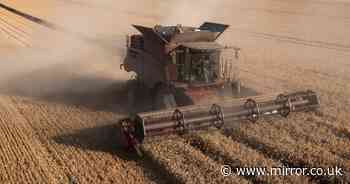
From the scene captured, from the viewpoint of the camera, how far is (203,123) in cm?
1032

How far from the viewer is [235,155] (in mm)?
9305

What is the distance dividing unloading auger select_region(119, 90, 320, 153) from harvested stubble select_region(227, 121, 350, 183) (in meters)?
0.37

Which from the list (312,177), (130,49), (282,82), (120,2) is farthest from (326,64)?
(120,2)

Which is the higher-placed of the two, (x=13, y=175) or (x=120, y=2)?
(x=120, y=2)

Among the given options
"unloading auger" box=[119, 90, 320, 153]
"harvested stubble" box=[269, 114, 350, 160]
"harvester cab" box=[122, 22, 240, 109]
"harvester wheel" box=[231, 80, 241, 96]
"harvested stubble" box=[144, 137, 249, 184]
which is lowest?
"harvested stubble" box=[144, 137, 249, 184]

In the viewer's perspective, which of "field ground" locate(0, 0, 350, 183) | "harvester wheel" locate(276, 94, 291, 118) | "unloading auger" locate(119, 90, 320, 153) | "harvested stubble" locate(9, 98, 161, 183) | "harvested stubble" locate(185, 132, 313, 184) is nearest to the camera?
"harvested stubble" locate(185, 132, 313, 184)

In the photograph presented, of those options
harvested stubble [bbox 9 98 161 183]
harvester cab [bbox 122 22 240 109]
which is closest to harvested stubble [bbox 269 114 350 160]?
harvester cab [bbox 122 22 240 109]

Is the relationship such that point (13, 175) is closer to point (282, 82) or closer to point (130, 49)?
point (130, 49)

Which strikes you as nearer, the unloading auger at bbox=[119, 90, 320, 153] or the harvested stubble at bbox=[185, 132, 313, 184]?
the harvested stubble at bbox=[185, 132, 313, 184]

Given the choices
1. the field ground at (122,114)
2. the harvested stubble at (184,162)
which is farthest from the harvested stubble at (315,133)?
the harvested stubble at (184,162)

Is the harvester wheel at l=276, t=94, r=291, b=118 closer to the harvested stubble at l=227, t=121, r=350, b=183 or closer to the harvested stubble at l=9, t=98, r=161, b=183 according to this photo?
the harvested stubble at l=227, t=121, r=350, b=183

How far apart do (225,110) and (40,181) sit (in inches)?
188

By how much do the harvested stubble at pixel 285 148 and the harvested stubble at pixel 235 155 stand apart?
293 mm

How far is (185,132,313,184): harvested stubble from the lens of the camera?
8.22 metres
